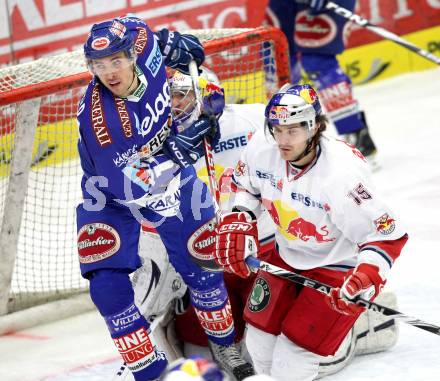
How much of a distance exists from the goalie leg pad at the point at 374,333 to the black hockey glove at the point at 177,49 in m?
1.09

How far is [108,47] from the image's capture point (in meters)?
3.57

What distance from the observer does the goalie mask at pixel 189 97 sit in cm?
404

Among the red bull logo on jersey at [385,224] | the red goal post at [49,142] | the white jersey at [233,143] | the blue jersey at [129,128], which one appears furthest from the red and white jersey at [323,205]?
the red goal post at [49,142]

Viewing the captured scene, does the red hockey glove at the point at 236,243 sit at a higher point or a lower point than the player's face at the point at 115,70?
lower

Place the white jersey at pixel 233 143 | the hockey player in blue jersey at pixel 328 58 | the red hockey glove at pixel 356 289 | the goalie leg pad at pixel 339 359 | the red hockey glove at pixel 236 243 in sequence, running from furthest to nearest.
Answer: the hockey player in blue jersey at pixel 328 58 → the white jersey at pixel 233 143 → the goalie leg pad at pixel 339 359 → the red hockey glove at pixel 236 243 → the red hockey glove at pixel 356 289

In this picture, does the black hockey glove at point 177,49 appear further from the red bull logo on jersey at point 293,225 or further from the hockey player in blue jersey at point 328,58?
the hockey player in blue jersey at point 328,58

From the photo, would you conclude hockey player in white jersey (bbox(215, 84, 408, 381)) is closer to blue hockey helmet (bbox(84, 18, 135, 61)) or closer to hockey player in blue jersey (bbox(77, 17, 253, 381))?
hockey player in blue jersey (bbox(77, 17, 253, 381))

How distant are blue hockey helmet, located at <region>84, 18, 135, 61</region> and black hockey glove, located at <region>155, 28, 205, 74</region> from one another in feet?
1.05

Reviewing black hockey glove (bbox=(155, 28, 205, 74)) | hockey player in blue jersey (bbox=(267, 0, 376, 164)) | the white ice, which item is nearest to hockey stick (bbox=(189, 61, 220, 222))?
black hockey glove (bbox=(155, 28, 205, 74))

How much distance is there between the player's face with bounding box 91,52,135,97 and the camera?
360cm

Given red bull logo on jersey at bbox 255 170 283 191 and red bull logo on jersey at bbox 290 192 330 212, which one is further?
red bull logo on jersey at bbox 255 170 283 191

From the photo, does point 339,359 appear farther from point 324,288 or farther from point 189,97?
point 189,97

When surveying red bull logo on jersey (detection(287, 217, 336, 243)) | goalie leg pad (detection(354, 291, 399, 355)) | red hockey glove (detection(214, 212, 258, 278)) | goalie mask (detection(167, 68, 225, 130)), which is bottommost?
goalie leg pad (detection(354, 291, 399, 355))

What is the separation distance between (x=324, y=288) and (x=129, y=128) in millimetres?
828
